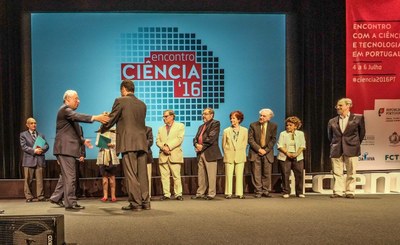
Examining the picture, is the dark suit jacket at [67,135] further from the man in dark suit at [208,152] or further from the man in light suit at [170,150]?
the man in dark suit at [208,152]

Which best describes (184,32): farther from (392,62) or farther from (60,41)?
(392,62)

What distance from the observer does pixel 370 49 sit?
382 inches

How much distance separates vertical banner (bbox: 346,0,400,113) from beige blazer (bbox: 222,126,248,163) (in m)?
2.27

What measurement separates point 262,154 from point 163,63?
233cm

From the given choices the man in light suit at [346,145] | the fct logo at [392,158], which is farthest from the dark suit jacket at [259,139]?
the fct logo at [392,158]

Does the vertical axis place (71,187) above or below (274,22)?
below

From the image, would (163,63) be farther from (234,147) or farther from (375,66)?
(375,66)

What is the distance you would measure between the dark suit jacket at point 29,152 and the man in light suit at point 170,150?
1.73m

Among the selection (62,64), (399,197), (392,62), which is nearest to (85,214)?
(62,64)

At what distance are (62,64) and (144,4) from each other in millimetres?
1614

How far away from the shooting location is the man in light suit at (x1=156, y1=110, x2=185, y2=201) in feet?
27.2

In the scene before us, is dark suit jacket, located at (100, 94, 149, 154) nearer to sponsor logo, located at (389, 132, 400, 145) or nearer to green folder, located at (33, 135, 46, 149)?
green folder, located at (33, 135, 46, 149)

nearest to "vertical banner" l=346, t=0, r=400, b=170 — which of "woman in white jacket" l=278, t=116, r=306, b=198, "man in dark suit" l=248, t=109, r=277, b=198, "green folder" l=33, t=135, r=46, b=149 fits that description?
"woman in white jacket" l=278, t=116, r=306, b=198

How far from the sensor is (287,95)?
9.85 metres
